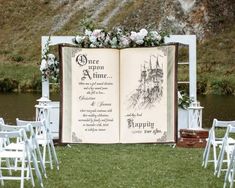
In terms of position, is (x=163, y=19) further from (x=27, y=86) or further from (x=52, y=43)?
(x=52, y=43)

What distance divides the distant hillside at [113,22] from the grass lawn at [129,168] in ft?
98.3

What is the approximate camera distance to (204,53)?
167 ft

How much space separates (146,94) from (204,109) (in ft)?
54.1

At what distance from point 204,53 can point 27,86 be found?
44.0 feet

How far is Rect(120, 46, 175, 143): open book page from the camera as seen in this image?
15.8 meters

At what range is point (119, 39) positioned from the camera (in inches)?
643

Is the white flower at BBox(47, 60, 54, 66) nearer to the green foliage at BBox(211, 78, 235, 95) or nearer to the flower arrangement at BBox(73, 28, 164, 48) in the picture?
the flower arrangement at BBox(73, 28, 164, 48)

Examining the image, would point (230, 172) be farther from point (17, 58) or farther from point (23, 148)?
point (17, 58)

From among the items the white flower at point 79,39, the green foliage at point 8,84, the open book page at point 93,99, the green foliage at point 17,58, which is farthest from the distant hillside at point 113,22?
the open book page at point 93,99

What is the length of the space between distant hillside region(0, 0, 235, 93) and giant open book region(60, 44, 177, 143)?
1144 inches

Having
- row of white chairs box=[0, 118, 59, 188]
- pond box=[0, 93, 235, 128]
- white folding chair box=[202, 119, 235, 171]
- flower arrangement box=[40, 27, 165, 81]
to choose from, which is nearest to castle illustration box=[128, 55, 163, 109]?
flower arrangement box=[40, 27, 165, 81]

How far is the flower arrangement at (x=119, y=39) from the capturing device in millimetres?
16203

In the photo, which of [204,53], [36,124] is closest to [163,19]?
[204,53]

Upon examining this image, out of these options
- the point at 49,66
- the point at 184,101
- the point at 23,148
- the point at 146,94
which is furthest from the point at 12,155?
the point at 184,101
